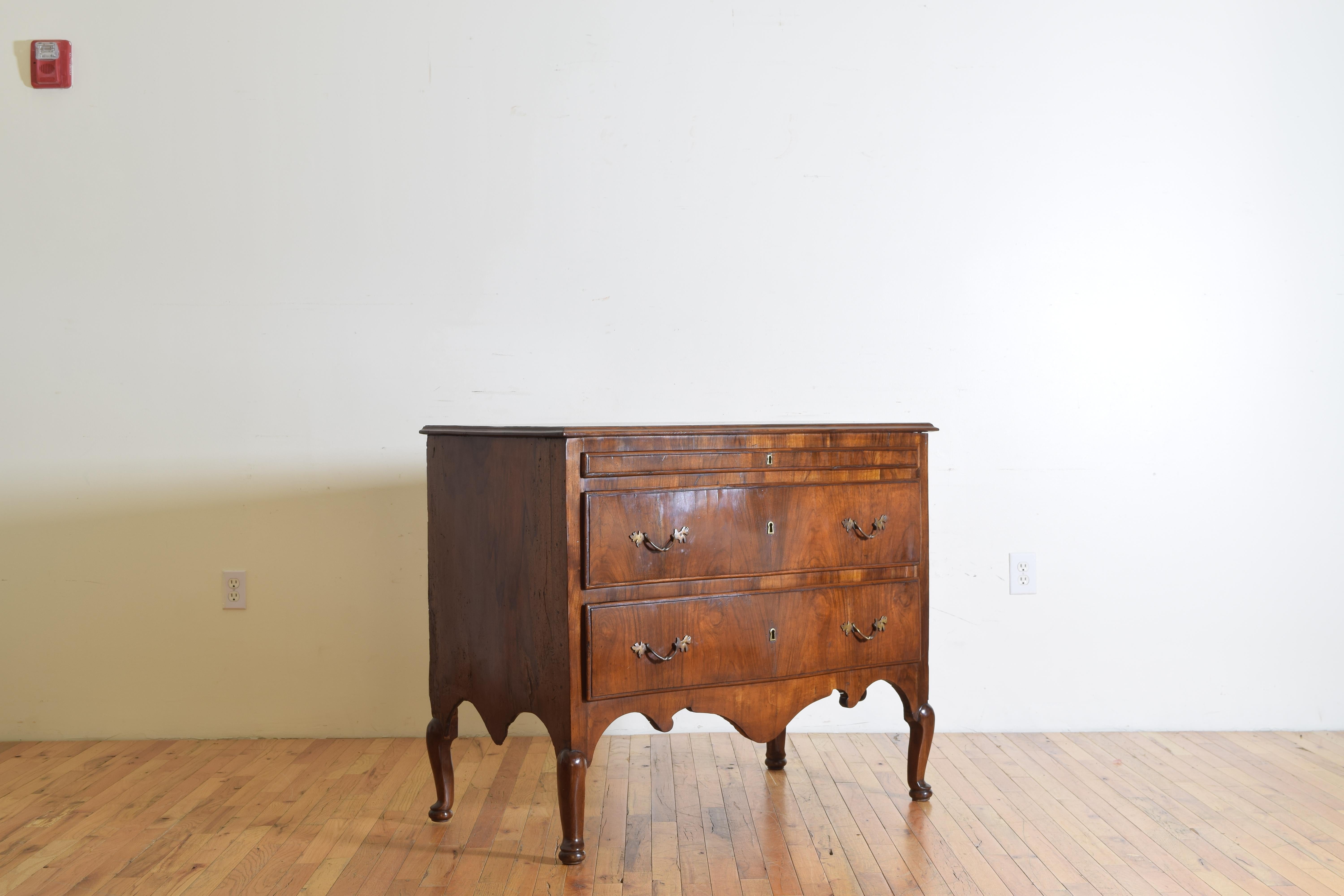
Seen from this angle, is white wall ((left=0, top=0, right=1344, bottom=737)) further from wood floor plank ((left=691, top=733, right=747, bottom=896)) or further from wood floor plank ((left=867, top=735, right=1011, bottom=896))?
wood floor plank ((left=867, top=735, right=1011, bottom=896))

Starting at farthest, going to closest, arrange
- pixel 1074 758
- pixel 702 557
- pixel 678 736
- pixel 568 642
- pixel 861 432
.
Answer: pixel 678 736 → pixel 1074 758 → pixel 861 432 → pixel 702 557 → pixel 568 642

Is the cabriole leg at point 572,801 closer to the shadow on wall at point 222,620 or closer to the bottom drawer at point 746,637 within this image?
the bottom drawer at point 746,637

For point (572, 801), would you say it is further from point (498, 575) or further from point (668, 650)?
point (498, 575)

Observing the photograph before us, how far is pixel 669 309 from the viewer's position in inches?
101

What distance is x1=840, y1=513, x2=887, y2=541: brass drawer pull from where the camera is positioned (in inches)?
77.7

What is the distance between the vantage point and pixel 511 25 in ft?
8.23

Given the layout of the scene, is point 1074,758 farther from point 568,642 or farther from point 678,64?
point 678,64

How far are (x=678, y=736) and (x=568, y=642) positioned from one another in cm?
95

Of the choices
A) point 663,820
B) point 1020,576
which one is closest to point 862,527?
point 663,820

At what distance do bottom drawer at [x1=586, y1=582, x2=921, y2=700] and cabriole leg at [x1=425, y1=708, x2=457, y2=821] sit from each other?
1.44 ft

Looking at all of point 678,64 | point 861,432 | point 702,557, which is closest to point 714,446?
point 702,557

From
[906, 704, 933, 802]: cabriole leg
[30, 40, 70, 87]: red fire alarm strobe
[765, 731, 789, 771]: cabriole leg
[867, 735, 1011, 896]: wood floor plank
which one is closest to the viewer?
[867, 735, 1011, 896]: wood floor plank

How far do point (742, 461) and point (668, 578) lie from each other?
0.26m

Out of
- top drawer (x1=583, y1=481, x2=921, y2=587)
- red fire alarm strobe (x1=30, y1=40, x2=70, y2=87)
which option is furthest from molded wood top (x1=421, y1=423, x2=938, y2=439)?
red fire alarm strobe (x1=30, y1=40, x2=70, y2=87)
